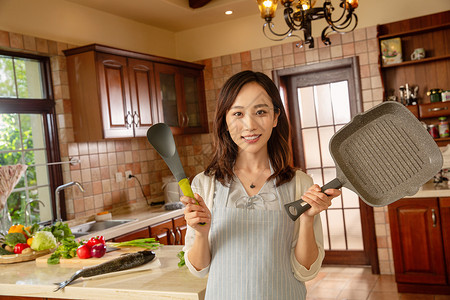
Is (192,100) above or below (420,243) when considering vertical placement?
above

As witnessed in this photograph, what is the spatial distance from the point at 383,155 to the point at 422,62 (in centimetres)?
331

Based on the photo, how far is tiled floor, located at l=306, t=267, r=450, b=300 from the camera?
3.72 meters

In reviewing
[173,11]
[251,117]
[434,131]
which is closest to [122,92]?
[173,11]

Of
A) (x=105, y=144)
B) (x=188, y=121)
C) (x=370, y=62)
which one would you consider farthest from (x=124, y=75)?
(x=370, y=62)

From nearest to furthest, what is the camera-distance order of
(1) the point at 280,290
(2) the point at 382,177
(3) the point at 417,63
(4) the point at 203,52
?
(2) the point at 382,177 < (1) the point at 280,290 < (3) the point at 417,63 < (4) the point at 203,52

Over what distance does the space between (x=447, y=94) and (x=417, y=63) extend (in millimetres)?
401

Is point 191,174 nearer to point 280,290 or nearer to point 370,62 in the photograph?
point 370,62

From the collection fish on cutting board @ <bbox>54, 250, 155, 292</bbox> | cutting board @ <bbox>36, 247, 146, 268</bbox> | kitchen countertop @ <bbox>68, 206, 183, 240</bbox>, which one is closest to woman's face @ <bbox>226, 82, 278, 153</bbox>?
fish on cutting board @ <bbox>54, 250, 155, 292</bbox>

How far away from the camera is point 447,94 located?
383 centimetres

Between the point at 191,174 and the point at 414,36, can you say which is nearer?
the point at 414,36

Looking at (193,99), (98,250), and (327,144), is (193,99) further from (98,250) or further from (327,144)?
(98,250)

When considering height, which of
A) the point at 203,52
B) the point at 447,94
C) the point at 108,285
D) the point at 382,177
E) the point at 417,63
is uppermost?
the point at 203,52

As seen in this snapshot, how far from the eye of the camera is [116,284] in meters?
1.85

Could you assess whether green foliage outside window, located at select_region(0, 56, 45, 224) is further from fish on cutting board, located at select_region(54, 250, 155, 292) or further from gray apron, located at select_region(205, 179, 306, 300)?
gray apron, located at select_region(205, 179, 306, 300)
